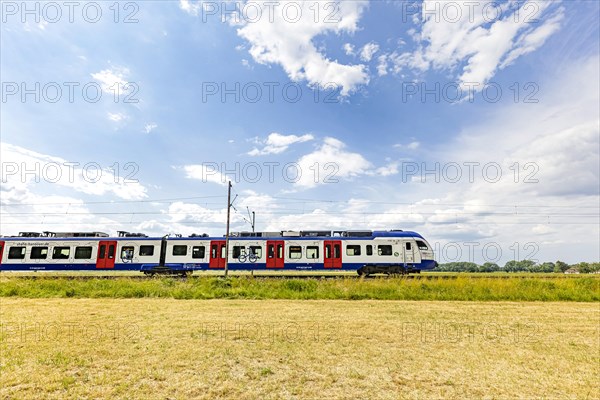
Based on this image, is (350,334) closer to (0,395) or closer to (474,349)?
(474,349)

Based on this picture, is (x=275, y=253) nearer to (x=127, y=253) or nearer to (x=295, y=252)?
(x=295, y=252)

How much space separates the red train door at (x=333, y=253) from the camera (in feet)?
82.1

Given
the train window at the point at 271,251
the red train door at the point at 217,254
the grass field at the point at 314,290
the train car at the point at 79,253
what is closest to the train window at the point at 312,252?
the train window at the point at 271,251

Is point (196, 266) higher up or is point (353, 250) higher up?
point (353, 250)

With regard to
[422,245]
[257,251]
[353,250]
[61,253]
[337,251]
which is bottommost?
[61,253]

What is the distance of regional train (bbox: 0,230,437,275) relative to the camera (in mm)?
25094

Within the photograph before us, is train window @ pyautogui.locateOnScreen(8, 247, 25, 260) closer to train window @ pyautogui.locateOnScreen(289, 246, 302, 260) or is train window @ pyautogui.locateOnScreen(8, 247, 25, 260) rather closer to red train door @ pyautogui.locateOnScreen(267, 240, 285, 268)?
red train door @ pyautogui.locateOnScreen(267, 240, 285, 268)

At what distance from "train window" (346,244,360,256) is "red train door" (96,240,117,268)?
59.3 ft

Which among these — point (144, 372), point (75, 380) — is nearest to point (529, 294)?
point (144, 372)

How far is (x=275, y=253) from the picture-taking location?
25.4 metres

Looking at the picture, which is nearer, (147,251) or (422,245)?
(422,245)

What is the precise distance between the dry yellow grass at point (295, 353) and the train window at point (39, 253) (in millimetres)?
18463

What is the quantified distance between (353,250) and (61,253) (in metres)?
22.9

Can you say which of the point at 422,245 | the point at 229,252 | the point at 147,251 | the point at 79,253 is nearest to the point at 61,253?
the point at 79,253
